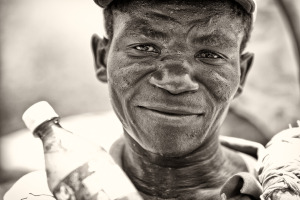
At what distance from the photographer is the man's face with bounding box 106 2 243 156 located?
1729 mm

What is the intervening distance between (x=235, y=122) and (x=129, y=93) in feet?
8.21

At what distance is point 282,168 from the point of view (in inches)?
67.5

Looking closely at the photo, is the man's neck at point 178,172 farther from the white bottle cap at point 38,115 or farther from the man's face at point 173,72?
the white bottle cap at point 38,115

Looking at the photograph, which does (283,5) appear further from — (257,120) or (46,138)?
(46,138)

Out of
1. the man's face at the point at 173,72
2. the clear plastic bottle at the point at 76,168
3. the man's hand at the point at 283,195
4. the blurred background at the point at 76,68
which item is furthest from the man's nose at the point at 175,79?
the blurred background at the point at 76,68

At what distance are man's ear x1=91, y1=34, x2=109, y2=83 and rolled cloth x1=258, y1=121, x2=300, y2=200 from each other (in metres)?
0.63

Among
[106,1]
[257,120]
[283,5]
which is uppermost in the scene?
[106,1]

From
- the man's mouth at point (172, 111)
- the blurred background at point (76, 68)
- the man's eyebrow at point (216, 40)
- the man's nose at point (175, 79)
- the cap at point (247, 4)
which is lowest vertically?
the blurred background at point (76, 68)

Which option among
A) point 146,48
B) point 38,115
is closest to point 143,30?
point 146,48

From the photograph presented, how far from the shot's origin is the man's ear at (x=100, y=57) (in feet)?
6.98

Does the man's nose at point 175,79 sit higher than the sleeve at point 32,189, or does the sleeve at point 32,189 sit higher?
the man's nose at point 175,79

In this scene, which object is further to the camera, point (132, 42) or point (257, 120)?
point (257, 120)

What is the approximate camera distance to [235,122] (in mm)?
4215

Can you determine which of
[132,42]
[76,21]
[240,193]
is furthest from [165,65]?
[76,21]
